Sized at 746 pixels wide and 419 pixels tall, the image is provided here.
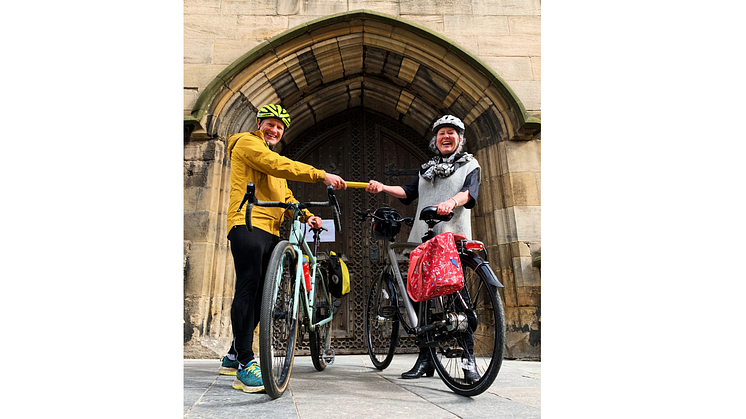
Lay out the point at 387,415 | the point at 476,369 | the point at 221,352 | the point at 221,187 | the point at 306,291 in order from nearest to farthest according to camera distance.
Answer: the point at 387,415 < the point at 476,369 < the point at 306,291 < the point at 221,352 < the point at 221,187

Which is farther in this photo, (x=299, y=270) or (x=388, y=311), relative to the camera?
(x=388, y=311)

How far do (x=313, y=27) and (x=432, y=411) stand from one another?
175 inches

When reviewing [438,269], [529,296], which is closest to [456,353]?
[438,269]

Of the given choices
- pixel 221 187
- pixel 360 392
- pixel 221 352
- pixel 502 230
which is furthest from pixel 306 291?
pixel 502 230

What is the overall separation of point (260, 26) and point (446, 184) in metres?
3.65

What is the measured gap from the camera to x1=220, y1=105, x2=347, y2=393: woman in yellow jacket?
2283mm

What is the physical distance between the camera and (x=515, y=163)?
517cm

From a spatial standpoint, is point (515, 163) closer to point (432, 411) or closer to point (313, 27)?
point (313, 27)

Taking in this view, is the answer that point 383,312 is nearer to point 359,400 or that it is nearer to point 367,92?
point 359,400

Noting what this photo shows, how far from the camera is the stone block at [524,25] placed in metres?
5.60

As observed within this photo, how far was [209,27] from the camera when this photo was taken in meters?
5.34

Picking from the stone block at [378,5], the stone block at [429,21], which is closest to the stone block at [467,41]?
the stone block at [429,21]

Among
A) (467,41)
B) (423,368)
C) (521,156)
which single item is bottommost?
(423,368)

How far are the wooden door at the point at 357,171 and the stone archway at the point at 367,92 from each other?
319mm
